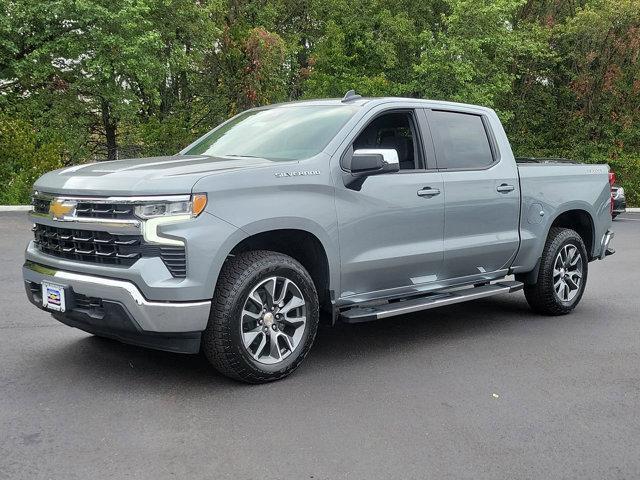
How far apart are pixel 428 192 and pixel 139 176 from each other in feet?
7.69

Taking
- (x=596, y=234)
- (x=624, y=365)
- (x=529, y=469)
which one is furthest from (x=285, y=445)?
(x=596, y=234)

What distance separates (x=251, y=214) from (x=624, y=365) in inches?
120

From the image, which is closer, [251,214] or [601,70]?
[251,214]

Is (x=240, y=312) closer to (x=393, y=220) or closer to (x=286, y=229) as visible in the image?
(x=286, y=229)

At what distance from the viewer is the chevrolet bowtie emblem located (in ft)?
15.0

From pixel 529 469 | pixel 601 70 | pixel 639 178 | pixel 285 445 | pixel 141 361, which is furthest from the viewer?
pixel 601 70

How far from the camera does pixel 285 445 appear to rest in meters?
3.74

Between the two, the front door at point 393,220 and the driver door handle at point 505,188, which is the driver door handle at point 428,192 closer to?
the front door at point 393,220

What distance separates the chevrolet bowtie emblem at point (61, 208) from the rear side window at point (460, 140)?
295 centimetres

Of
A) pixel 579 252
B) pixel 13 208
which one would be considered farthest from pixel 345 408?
pixel 13 208

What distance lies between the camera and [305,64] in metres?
35.4

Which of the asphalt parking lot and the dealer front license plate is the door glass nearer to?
the asphalt parking lot

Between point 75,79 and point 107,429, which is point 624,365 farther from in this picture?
point 75,79

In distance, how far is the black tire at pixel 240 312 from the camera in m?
4.50
